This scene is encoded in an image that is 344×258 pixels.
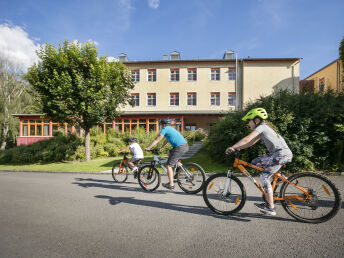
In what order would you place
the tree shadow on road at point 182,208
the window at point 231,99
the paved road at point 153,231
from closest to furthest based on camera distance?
the paved road at point 153,231
the tree shadow on road at point 182,208
the window at point 231,99

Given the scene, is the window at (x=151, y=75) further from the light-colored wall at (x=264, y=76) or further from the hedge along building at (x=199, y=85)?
the light-colored wall at (x=264, y=76)

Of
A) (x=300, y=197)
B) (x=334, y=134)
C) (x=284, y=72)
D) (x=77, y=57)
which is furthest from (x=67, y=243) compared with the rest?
(x=284, y=72)

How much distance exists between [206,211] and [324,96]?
327 inches

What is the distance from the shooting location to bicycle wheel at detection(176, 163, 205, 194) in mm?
4945

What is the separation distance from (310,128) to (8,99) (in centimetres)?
3794

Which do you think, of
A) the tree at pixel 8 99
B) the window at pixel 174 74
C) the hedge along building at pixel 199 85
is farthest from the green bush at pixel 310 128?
the tree at pixel 8 99

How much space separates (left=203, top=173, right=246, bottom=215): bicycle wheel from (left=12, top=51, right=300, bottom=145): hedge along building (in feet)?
66.9

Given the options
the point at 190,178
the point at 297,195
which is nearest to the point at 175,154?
the point at 190,178

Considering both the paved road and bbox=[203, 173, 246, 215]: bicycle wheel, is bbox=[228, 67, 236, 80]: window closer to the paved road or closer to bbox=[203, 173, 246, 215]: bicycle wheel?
the paved road

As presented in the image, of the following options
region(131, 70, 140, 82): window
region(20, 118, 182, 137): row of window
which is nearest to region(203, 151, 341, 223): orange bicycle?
region(20, 118, 182, 137): row of window

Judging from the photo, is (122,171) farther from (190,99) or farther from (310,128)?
(190,99)

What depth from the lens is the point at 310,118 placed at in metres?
7.36

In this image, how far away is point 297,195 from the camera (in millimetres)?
3131

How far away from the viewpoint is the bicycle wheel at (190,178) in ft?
16.2
